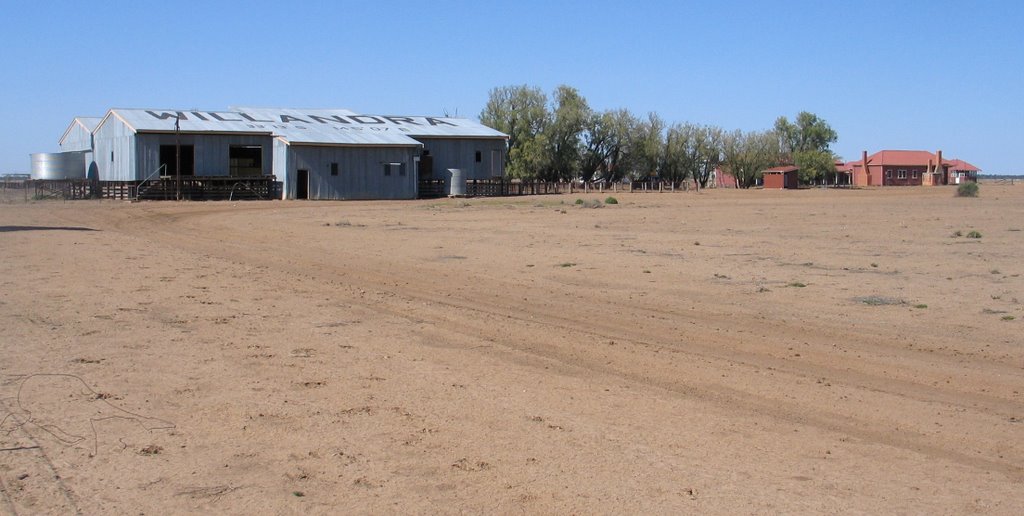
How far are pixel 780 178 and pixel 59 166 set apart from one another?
6237cm

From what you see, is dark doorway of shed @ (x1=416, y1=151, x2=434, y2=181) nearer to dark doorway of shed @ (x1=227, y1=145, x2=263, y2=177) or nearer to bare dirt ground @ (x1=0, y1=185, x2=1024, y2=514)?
dark doorway of shed @ (x1=227, y1=145, x2=263, y2=177)

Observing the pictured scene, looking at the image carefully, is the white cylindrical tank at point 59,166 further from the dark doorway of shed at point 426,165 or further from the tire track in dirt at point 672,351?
the tire track in dirt at point 672,351

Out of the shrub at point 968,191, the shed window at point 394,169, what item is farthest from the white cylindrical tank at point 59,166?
the shrub at point 968,191

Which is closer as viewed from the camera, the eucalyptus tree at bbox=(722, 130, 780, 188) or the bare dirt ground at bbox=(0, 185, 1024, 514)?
the bare dirt ground at bbox=(0, 185, 1024, 514)

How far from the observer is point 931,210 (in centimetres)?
3938

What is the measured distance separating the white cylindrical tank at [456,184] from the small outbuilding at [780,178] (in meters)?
40.3

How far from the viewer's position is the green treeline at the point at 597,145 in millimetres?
85938

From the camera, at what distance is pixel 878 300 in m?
14.9

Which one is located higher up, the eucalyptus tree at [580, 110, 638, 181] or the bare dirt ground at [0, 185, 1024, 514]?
the eucalyptus tree at [580, 110, 638, 181]

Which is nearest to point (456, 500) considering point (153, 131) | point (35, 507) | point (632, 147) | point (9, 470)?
point (35, 507)

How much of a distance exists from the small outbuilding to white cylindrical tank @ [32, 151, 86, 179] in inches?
2386

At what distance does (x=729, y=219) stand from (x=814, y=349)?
23.4 metres

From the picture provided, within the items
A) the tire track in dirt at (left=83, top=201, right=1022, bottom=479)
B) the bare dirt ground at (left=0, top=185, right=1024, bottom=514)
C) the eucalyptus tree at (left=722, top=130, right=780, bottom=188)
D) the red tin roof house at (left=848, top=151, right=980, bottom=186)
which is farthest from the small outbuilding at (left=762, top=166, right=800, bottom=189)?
the tire track in dirt at (left=83, top=201, right=1022, bottom=479)

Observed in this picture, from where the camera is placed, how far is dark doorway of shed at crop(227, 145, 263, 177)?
200ft
